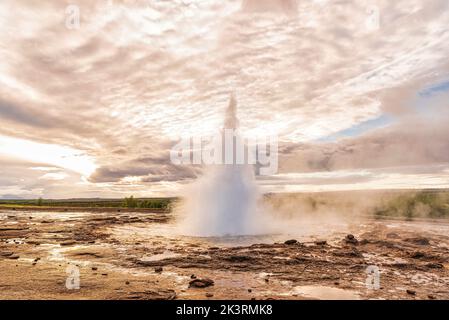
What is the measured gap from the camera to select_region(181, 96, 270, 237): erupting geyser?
21.6m

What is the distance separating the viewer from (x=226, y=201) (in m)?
22.0

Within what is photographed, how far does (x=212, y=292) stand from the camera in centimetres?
848

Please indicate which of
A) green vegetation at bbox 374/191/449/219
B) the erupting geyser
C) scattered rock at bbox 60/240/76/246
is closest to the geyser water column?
the erupting geyser

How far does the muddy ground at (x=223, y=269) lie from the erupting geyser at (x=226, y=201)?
10.9 ft

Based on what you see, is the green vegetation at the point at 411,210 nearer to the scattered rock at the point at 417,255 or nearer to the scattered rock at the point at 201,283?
the scattered rock at the point at 417,255

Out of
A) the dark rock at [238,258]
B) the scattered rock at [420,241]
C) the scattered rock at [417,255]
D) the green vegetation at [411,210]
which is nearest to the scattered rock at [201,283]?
the dark rock at [238,258]

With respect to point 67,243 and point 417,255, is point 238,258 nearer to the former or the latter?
point 417,255

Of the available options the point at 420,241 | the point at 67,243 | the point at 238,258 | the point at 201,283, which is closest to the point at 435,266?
the point at 420,241

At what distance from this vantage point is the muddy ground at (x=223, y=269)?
8562 mm

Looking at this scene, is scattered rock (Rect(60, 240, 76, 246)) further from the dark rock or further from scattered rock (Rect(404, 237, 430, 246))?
scattered rock (Rect(404, 237, 430, 246))

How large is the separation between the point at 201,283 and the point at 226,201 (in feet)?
42.5

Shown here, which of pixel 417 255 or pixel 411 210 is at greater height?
pixel 411 210
